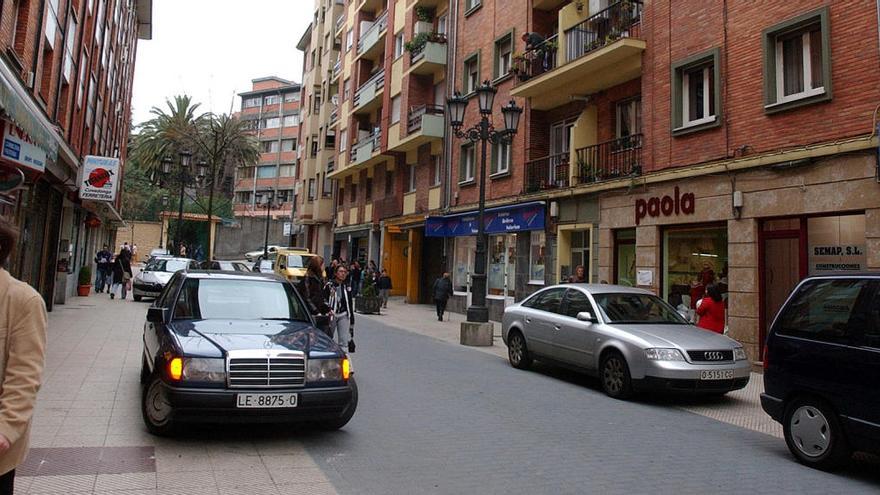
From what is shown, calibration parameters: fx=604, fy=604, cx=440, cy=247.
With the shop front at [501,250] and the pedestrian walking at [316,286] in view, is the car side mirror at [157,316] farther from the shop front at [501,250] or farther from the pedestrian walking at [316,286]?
the shop front at [501,250]

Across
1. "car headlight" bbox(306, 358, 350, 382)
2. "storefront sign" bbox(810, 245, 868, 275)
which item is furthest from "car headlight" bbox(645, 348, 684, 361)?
"car headlight" bbox(306, 358, 350, 382)

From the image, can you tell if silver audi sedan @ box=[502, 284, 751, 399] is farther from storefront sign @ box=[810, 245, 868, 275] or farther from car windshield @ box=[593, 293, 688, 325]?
storefront sign @ box=[810, 245, 868, 275]

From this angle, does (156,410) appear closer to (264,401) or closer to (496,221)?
(264,401)

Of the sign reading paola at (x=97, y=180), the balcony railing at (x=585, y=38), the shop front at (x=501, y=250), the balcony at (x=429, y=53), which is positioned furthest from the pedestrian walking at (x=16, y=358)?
the balcony at (x=429, y=53)

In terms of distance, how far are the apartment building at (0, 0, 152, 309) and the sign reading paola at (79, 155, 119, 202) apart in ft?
0.94

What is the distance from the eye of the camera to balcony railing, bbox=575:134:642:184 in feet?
48.6

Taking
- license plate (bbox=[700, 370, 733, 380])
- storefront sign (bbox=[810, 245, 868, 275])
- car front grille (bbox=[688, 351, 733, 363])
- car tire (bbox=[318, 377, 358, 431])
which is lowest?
car tire (bbox=[318, 377, 358, 431])

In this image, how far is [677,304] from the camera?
1359 centimetres

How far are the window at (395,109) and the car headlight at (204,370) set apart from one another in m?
23.9

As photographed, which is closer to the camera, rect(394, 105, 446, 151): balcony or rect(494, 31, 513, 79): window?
rect(494, 31, 513, 79): window

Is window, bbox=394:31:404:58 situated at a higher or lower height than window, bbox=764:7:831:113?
higher

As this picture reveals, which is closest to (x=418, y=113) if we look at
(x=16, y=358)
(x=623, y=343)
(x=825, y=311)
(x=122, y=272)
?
(x=122, y=272)

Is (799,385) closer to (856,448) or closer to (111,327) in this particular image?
(856,448)

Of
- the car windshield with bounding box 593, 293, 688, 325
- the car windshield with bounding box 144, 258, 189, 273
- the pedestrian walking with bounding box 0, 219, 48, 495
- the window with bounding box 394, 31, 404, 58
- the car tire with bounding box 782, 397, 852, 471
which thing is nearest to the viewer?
the pedestrian walking with bounding box 0, 219, 48, 495
